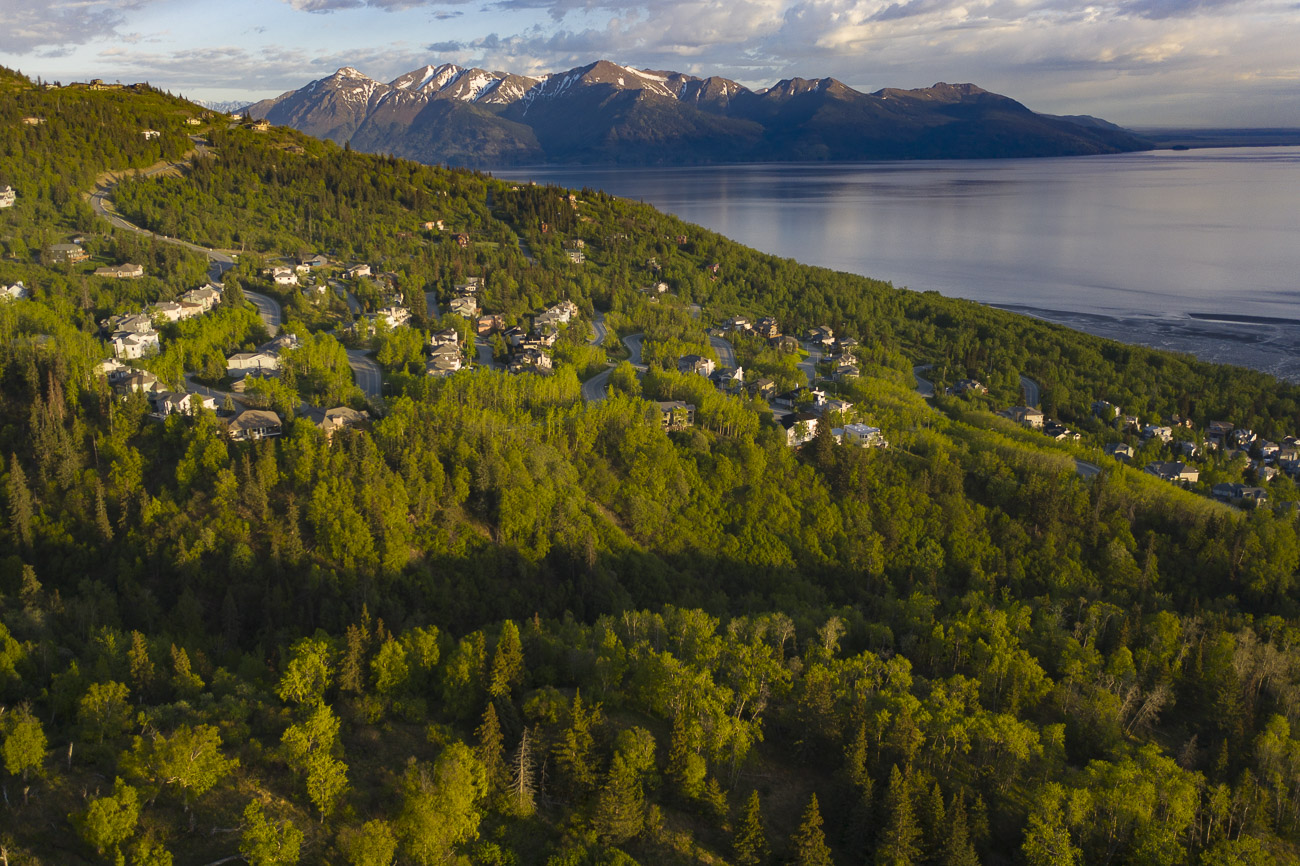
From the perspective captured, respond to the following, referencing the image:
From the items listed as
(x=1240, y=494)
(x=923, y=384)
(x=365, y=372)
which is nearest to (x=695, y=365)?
(x=923, y=384)

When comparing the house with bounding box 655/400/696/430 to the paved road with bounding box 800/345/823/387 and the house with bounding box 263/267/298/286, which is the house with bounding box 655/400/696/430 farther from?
the house with bounding box 263/267/298/286

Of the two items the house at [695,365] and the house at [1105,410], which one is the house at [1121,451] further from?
the house at [695,365]

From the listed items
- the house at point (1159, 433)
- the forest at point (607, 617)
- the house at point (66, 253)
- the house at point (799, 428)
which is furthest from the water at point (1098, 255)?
the house at point (66, 253)

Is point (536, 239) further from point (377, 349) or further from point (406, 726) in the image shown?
point (406, 726)

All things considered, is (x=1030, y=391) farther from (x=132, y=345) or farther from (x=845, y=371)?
(x=132, y=345)

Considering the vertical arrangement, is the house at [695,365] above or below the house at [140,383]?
below

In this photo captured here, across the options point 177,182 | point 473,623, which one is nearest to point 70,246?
point 177,182
